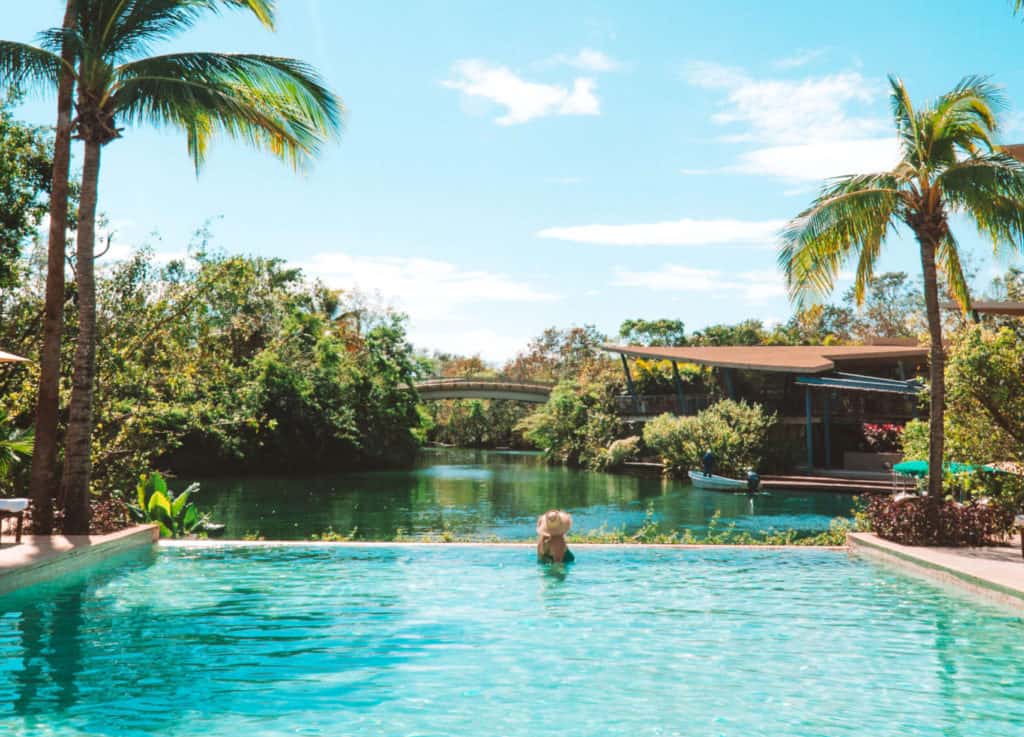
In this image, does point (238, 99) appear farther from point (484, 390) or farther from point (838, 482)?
point (484, 390)

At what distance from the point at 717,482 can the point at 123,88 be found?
90.4 feet

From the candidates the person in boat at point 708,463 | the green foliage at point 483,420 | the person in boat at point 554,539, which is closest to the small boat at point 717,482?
the person in boat at point 708,463

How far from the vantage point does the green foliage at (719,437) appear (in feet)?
125

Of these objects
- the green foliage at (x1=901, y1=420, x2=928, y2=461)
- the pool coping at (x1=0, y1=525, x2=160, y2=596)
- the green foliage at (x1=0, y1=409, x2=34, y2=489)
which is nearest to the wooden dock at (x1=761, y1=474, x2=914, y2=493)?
the green foliage at (x1=901, y1=420, x2=928, y2=461)

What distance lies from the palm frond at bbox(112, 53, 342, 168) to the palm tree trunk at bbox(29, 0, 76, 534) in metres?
0.87

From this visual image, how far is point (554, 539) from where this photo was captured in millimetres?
11828

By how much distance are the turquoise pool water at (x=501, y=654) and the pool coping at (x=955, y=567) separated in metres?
0.28

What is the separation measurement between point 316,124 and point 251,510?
18.1 metres

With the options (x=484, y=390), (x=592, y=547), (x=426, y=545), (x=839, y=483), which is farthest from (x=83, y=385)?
(x=484, y=390)

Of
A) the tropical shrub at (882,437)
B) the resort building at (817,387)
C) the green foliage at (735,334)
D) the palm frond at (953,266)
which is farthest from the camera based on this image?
the green foliage at (735,334)

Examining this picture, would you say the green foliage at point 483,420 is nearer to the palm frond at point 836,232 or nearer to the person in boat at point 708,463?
the person in boat at point 708,463

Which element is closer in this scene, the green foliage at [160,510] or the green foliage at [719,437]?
the green foliage at [160,510]

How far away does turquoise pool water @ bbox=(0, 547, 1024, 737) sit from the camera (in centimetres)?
594

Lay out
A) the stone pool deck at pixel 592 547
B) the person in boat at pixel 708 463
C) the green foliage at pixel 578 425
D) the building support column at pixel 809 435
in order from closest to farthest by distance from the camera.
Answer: the stone pool deck at pixel 592 547, the person in boat at pixel 708 463, the building support column at pixel 809 435, the green foliage at pixel 578 425
